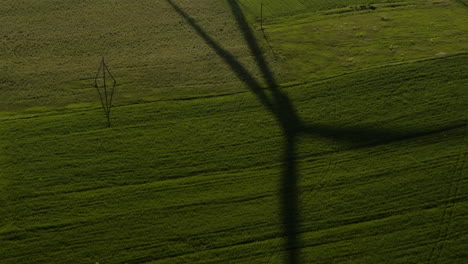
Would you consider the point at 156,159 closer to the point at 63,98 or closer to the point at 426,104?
the point at 63,98

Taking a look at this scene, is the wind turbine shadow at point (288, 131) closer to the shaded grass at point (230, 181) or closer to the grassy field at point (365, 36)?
the shaded grass at point (230, 181)

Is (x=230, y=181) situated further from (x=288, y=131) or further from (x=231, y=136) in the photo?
(x=288, y=131)

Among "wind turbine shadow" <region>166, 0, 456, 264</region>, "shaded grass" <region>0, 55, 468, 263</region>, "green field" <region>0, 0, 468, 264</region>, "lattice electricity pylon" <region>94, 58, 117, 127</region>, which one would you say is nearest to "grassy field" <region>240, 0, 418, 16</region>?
"green field" <region>0, 0, 468, 264</region>

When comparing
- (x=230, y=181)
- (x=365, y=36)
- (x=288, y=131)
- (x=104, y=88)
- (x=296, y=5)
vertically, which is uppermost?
(x=296, y=5)

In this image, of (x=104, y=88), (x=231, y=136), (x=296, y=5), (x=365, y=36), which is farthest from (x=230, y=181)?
(x=296, y=5)

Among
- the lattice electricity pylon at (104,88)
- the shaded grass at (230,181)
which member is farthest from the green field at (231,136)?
the lattice electricity pylon at (104,88)

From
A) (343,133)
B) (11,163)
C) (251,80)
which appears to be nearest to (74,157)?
(11,163)
